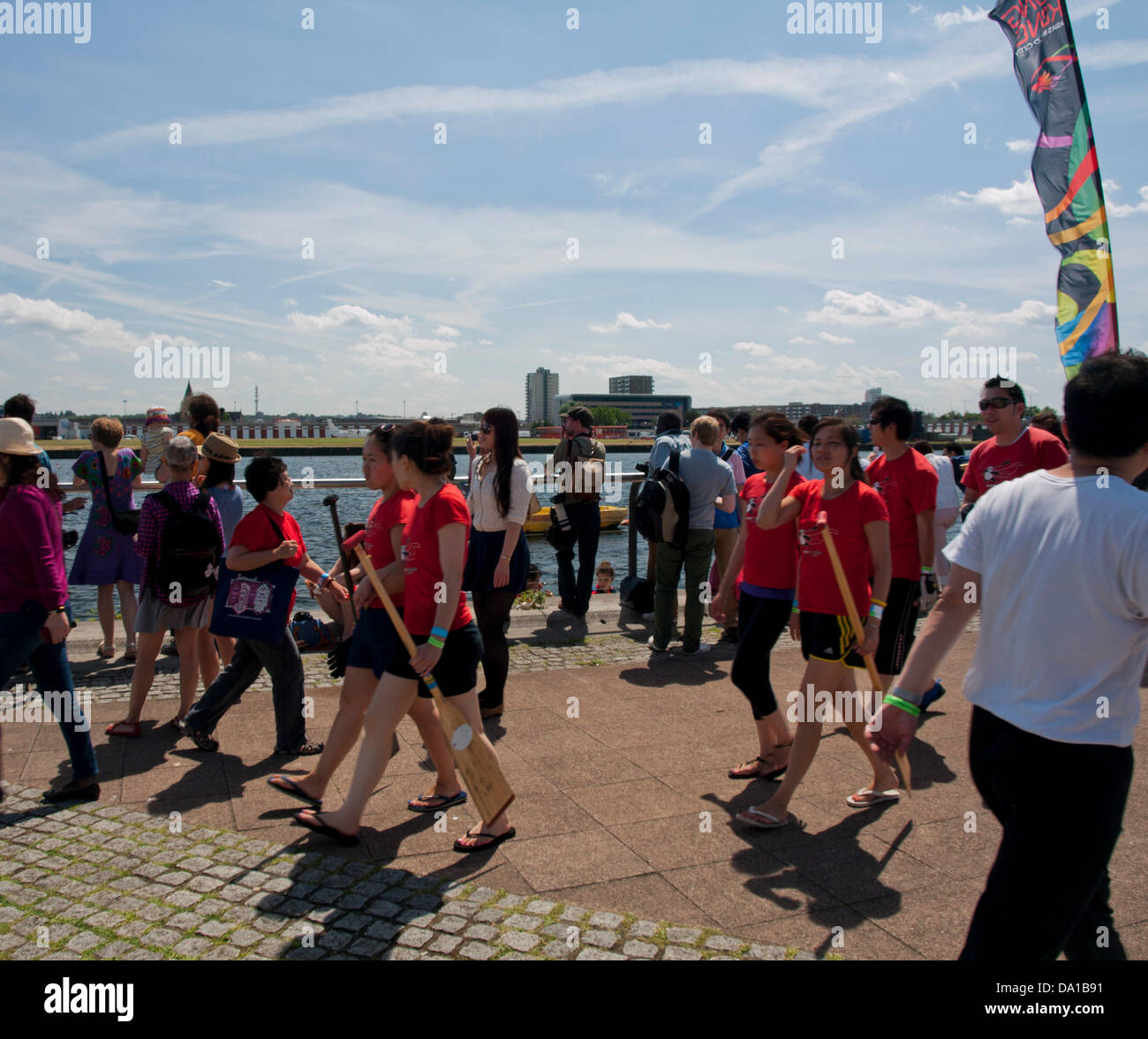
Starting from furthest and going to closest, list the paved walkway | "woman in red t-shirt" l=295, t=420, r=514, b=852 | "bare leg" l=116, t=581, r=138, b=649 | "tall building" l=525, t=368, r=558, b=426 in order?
"tall building" l=525, t=368, r=558, b=426 → "bare leg" l=116, t=581, r=138, b=649 → "woman in red t-shirt" l=295, t=420, r=514, b=852 → the paved walkway

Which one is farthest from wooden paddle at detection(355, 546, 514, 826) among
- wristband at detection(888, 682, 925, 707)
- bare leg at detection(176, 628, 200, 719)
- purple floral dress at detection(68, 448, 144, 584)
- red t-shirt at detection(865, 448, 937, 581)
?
purple floral dress at detection(68, 448, 144, 584)

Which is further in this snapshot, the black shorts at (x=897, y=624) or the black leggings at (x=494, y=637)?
the black leggings at (x=494, y=637)

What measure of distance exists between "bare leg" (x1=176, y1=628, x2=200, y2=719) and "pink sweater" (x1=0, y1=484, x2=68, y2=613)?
1.24 meters

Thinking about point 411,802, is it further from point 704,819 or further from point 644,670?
point 644,670

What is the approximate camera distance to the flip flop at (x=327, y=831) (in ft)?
12.8

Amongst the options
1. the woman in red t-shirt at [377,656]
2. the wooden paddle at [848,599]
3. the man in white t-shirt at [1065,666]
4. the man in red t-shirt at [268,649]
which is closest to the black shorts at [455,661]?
the woman in red t-shirt at [377,656]

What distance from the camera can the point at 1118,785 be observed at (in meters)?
2.21

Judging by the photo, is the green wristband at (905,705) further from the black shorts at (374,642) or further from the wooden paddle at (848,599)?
the black shorts at (374,642)

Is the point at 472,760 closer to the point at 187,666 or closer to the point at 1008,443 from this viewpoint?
the point at 187,666

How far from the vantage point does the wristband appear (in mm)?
2498

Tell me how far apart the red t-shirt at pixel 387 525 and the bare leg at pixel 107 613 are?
3.90 m

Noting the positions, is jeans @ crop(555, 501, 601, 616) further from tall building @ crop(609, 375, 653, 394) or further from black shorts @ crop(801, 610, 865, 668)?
tall building @ crop(609, 375, 653, 394)
